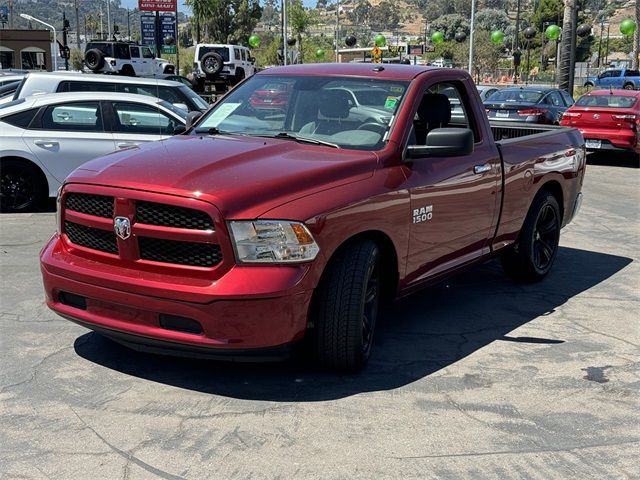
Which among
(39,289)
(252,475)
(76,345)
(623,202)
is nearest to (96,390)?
(76,345)

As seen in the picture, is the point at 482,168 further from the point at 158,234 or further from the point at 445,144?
the point at 158,234

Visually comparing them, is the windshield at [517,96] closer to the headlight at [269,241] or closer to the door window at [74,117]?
the door window at [74,117]

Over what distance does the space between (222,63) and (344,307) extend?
34.0 meters

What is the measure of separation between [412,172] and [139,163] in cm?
179

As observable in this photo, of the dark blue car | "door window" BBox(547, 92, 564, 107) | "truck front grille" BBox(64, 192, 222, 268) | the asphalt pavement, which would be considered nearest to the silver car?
the asphalt pavement

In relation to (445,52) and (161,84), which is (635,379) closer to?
(161,84)

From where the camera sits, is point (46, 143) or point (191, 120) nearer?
point (191, 120)

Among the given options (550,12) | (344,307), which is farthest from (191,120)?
(550,12)

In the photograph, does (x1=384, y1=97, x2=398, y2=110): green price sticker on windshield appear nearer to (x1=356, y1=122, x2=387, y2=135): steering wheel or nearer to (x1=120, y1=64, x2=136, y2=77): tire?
(x1=356, y1=122, x2=387, y2=135): steering wheel

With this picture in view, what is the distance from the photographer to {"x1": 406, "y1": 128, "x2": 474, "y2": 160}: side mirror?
5105 mm

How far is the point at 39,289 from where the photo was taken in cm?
652

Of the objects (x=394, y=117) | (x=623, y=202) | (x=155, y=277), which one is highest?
(x=394, y=117)

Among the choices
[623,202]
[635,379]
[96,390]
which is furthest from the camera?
[623,202]

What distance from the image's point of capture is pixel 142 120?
10273 millimetres
